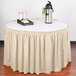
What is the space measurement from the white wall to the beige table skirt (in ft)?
3.51

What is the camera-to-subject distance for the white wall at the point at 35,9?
13.2ft

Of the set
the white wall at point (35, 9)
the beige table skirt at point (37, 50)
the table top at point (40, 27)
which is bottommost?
the beige table skirt at point (37, 50)

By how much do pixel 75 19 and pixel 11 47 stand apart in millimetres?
1684

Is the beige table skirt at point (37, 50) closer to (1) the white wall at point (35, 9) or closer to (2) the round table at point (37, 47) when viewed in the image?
(2) the round table at point (37, 47)

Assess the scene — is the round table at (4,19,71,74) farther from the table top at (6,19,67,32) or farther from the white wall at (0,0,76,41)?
the white wall at (0,0,76,41)

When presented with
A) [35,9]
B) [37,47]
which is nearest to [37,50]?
[37,47]

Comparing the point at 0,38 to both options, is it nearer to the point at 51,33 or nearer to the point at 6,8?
the point at 6,8

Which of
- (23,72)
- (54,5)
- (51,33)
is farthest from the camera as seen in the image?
(54,5)

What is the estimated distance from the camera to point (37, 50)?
112 inches

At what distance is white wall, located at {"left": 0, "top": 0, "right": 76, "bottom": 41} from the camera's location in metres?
4.03

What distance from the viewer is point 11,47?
304cm

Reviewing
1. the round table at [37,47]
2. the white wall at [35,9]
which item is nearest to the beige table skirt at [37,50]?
the round table at [37,47]

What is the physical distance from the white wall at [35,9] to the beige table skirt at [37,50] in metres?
1.07

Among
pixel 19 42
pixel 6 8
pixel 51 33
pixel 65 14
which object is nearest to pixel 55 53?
pixel 51 33
